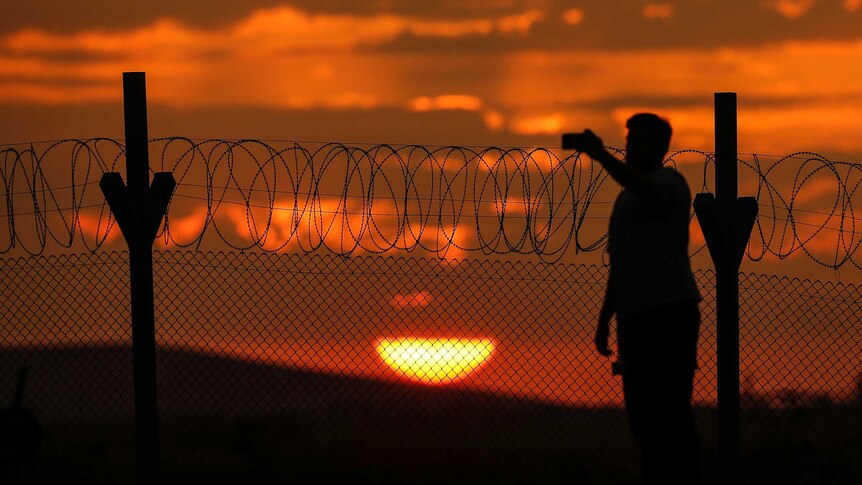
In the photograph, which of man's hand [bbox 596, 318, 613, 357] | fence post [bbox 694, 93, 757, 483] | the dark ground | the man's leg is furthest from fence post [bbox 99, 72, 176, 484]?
fence post [bbox 694, 93, 757, 483]

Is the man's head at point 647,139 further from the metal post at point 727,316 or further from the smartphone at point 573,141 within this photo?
the metal post at point 727,316

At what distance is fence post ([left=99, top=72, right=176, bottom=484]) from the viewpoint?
7.69 m

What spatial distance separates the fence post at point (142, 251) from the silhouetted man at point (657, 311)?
3.40 metres

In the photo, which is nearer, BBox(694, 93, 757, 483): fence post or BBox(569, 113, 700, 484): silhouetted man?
BBox(569, 113, 700, 484): silhouetted man

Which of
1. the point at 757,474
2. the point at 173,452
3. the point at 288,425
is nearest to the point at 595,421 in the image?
the point at 757,474

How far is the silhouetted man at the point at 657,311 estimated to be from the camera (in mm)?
5496

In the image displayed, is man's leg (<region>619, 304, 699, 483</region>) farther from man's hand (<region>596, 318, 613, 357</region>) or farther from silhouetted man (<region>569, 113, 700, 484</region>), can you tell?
man's hand (<region>596, 318, 613, 357</region>)

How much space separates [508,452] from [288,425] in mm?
2219

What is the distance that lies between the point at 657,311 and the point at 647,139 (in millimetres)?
828

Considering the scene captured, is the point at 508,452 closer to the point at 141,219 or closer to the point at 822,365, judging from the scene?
the point at 822,365

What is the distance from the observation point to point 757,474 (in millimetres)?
8398

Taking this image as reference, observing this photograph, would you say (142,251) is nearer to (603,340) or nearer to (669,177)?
(603,340)

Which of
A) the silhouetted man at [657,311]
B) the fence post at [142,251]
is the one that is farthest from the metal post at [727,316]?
the fence post at [142,251]

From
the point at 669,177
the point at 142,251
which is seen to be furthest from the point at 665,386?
the point at 142,251
